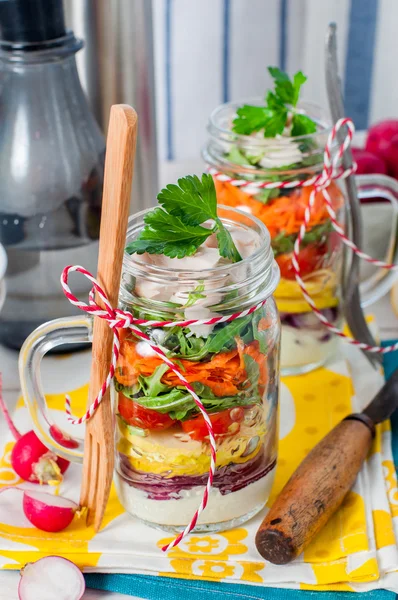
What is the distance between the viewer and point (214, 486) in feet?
2.22

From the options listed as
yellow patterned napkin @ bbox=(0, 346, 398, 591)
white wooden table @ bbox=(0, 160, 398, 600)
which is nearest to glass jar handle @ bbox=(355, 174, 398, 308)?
white wooden table @ bbox=(0, 160, 398, 600)

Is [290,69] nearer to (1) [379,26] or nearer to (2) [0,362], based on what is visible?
(1) [379,26]

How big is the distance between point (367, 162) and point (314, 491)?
0.57 meters

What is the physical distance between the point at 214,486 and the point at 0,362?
0.38m

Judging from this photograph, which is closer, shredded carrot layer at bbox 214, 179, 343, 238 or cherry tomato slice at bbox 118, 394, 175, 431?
cherry tomato slice at bbox 118, 394, 175, 431

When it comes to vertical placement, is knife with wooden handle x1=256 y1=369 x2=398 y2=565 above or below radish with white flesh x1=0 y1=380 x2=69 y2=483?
above

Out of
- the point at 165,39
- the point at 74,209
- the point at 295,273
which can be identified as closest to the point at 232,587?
the point at 295,273

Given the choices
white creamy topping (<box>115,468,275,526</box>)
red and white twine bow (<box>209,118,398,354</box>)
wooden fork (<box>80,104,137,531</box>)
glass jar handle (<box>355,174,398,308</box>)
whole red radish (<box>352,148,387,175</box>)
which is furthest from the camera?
whole red radish (<box>352,148,387,175</box>)

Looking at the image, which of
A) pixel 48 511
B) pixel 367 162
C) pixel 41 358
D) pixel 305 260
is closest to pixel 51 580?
pixel 48 511

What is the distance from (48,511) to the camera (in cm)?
70

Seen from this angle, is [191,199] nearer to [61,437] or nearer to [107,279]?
[107,279]

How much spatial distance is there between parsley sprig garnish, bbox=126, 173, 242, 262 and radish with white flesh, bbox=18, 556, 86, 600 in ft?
0.85

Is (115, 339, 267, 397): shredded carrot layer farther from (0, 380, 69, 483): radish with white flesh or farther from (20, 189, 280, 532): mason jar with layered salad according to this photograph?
(0, 380, 69, 483): radish with white flesh

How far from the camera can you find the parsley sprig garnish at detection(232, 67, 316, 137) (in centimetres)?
87
